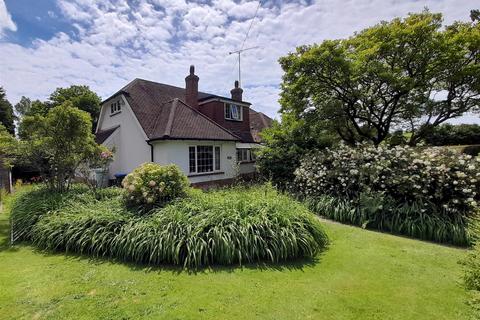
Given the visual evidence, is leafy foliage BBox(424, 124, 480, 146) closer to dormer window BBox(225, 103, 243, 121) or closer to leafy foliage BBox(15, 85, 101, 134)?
dormer window BBox(225, 103, 243, 121)

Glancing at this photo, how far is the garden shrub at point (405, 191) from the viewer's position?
6.96 meters

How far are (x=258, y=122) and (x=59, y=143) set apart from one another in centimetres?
1809

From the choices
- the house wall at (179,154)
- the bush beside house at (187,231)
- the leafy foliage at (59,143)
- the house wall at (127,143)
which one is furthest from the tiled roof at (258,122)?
the bush beside house at (187,231)

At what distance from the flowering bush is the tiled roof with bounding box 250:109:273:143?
49.0ft

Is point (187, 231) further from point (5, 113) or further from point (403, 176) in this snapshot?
point (5, 113)

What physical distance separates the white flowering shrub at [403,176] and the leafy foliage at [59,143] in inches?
349

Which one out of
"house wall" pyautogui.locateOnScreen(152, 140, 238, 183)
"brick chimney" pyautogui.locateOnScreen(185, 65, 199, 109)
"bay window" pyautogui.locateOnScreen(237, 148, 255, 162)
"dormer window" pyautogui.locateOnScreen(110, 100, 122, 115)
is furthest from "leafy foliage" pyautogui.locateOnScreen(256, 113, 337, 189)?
"dormer window" pyautogui.locateOnScreen(110, 100, 122, 115)

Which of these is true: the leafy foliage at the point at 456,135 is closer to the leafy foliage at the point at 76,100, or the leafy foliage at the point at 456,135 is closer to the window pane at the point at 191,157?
the window pane at the point at 191,157

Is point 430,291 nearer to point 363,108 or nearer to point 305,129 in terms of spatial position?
point 305,129

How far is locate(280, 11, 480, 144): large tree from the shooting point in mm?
11367

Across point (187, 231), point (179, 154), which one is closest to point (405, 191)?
point (187, 231)

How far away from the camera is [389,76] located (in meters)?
11.2

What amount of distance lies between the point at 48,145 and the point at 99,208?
12.6ft

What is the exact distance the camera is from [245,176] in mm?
19375
